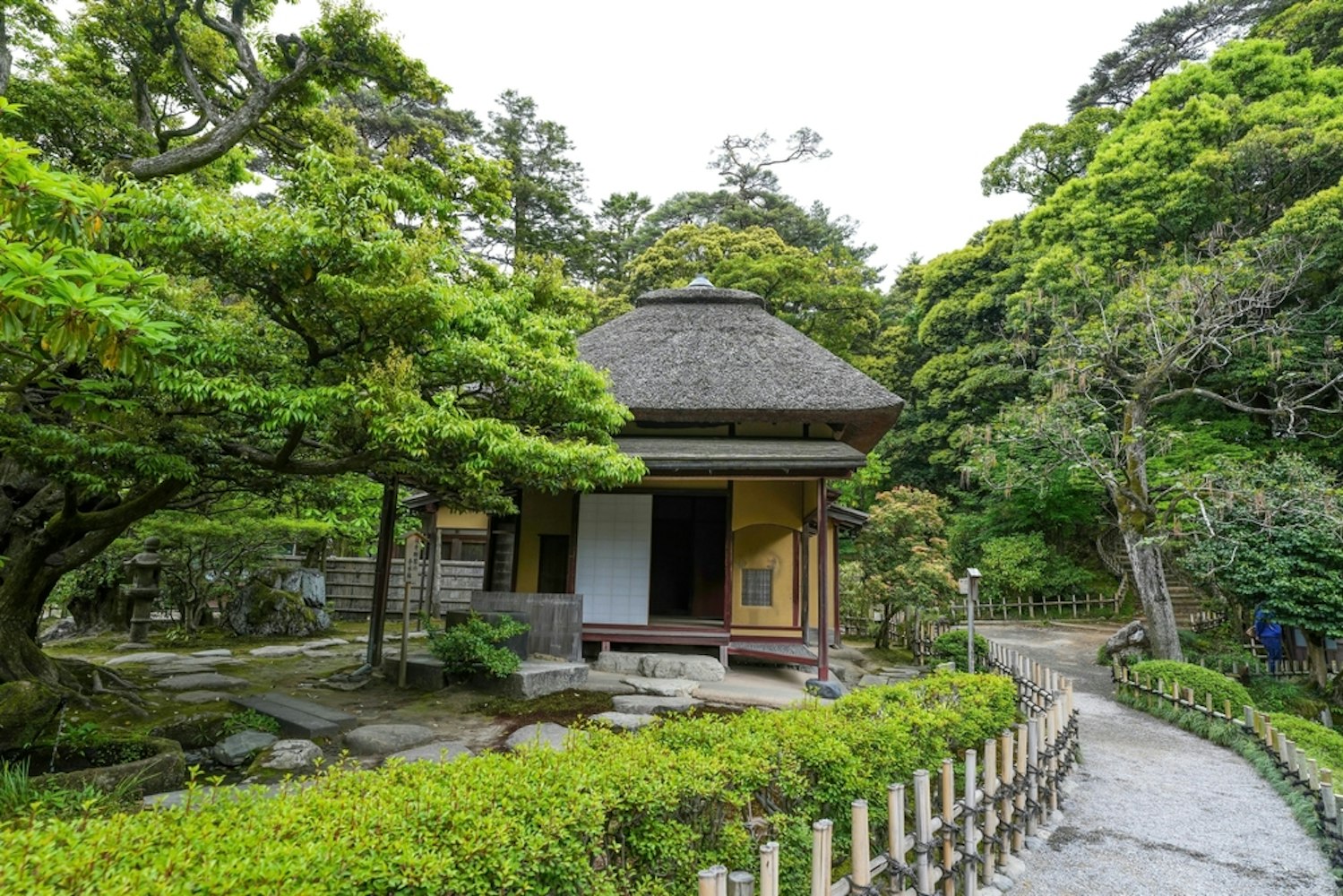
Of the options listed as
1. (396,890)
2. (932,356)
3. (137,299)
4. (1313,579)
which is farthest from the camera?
(932,356)

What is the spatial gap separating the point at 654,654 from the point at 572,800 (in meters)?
7.25

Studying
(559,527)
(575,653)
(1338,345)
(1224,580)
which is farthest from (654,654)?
(1338,345)

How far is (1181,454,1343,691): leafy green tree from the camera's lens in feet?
34.2

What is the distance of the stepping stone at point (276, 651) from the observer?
10.5 meters

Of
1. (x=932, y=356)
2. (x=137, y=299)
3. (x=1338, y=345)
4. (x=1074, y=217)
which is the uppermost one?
(x=1074, y=217)

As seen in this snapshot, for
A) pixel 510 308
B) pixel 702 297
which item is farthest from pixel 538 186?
pixel 510 308

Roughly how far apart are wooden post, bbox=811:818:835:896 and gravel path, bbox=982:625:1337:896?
2.24 meters

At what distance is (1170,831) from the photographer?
524 centimetres

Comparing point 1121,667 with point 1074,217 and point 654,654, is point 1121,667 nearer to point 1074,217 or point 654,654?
point 654,654

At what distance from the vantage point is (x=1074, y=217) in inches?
746

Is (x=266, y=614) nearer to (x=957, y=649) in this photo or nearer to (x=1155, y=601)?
(x=957, y=649)

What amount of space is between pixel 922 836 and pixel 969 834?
2.45ft

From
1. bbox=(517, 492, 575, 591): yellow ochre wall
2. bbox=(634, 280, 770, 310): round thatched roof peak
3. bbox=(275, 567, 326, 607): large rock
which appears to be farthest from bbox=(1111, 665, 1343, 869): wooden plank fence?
bbox=(275, 567, 326, 607): large rock

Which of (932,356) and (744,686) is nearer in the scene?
(744,686)
